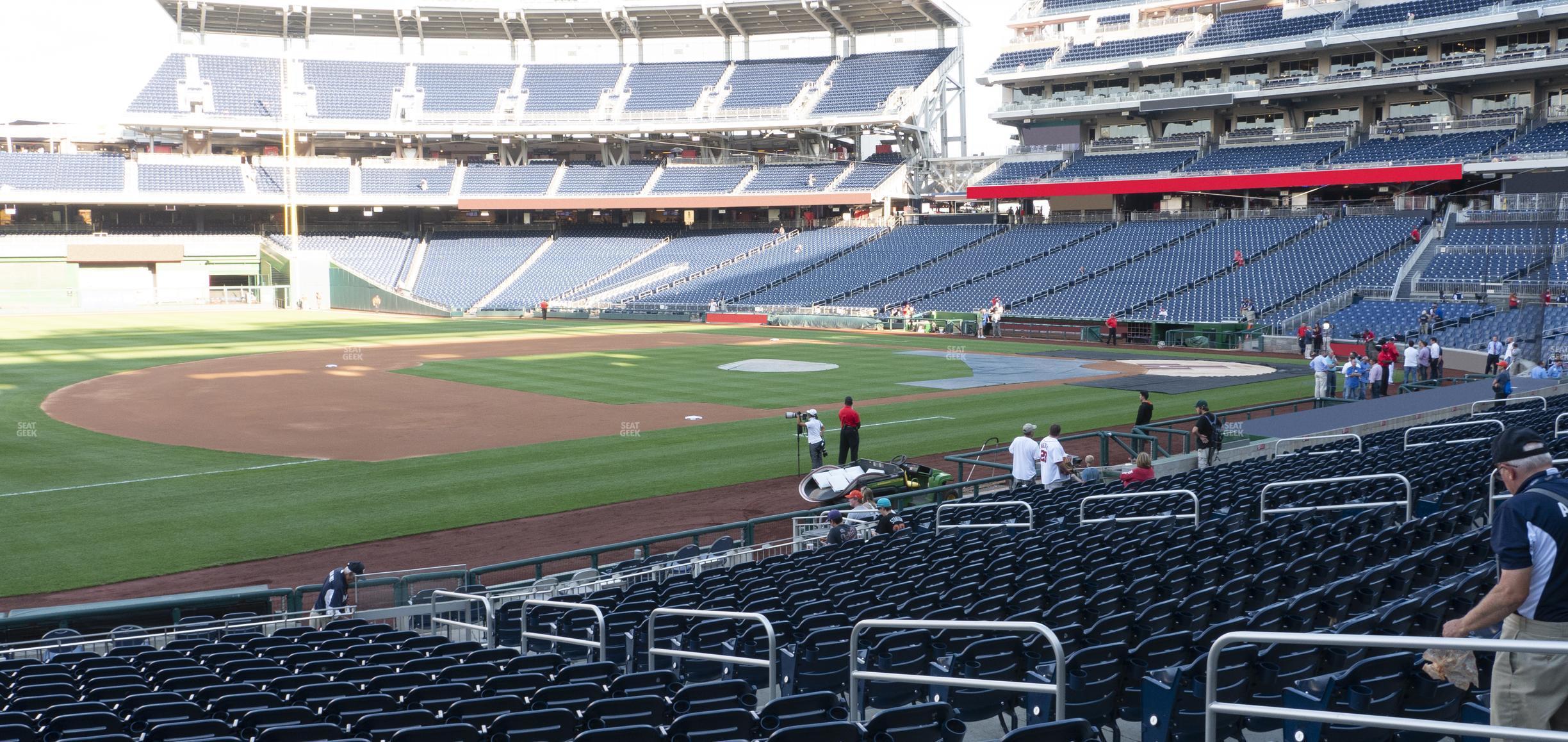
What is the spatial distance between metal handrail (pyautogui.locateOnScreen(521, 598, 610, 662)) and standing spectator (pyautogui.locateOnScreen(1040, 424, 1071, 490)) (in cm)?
995

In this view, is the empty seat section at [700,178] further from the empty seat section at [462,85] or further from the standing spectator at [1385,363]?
the standing spectator at [1385,363]

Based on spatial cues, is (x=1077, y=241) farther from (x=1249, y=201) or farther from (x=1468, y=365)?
(x=1468, y=365)

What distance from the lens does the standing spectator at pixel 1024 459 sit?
19000mm

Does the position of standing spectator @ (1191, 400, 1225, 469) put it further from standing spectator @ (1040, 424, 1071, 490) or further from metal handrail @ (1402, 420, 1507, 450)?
metal handrail @ (1402, 420, 1507, 450)

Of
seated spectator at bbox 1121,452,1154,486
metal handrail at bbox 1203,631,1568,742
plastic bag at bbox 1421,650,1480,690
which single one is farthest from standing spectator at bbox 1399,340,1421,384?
metal handrail at bbox 1203,631,1568,742

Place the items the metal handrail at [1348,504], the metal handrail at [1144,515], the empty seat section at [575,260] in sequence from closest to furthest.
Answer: the metal handrail at [1348,504], the metal handrail at [1144,515], the empty seat section at [575,260]

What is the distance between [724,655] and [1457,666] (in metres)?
4.81

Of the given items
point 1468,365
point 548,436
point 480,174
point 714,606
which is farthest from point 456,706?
point 480,174

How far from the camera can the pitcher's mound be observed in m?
39.8

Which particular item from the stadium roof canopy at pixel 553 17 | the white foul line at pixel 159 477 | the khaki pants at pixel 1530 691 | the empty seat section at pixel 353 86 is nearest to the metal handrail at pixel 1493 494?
the khaki pants at pixel 1530 691

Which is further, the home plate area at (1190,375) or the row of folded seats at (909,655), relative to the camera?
the home plate area at (1190,375)

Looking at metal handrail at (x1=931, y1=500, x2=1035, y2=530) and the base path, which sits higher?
the base path

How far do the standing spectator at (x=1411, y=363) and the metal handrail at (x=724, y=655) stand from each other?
29313mm

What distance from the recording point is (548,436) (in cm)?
2742
